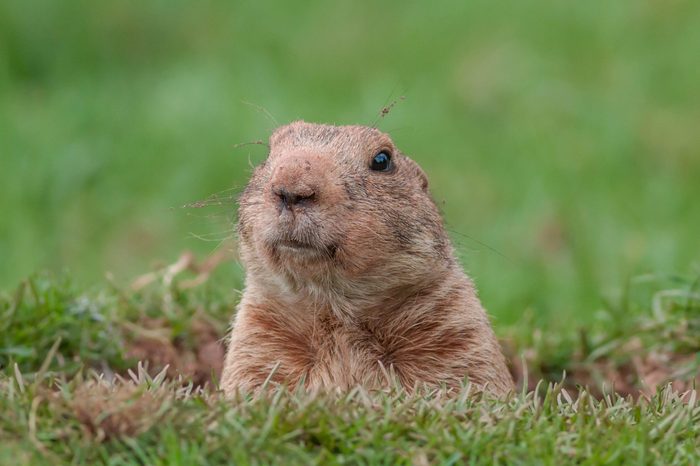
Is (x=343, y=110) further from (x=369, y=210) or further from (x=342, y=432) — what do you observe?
(x=342, y=432)

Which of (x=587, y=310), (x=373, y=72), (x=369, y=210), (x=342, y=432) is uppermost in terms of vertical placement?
(x=373, y=72)

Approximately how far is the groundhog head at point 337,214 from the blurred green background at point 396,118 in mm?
2994

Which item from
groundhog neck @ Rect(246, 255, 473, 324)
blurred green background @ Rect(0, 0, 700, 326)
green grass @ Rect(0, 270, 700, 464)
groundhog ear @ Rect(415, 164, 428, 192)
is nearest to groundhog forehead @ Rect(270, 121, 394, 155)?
groundhog ear @ Rect(415, 164, 428, 192)

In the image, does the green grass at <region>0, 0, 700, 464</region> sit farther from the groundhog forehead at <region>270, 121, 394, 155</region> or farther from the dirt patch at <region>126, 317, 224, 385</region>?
the groundhog forehead at <region>270, 121, 394, 155</region>

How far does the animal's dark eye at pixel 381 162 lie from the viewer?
16.5 feet

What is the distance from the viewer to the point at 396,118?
1026 centimetres

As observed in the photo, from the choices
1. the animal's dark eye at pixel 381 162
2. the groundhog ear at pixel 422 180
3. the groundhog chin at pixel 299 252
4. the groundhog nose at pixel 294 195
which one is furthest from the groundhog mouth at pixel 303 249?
the groundhog ear at pixel 422 180

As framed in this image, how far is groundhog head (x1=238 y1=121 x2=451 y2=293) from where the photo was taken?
4340 mm

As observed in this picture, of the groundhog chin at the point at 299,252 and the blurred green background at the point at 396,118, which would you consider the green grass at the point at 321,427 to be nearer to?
the groundhog chin at the point at 299,252

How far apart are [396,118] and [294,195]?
19.9ft

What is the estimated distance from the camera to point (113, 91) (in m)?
11.2

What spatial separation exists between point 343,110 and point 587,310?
3295 millimetres

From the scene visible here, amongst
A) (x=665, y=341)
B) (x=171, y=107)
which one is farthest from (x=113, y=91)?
(x=665, y=341)

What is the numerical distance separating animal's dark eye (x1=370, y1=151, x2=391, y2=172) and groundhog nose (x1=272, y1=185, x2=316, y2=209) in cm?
72
